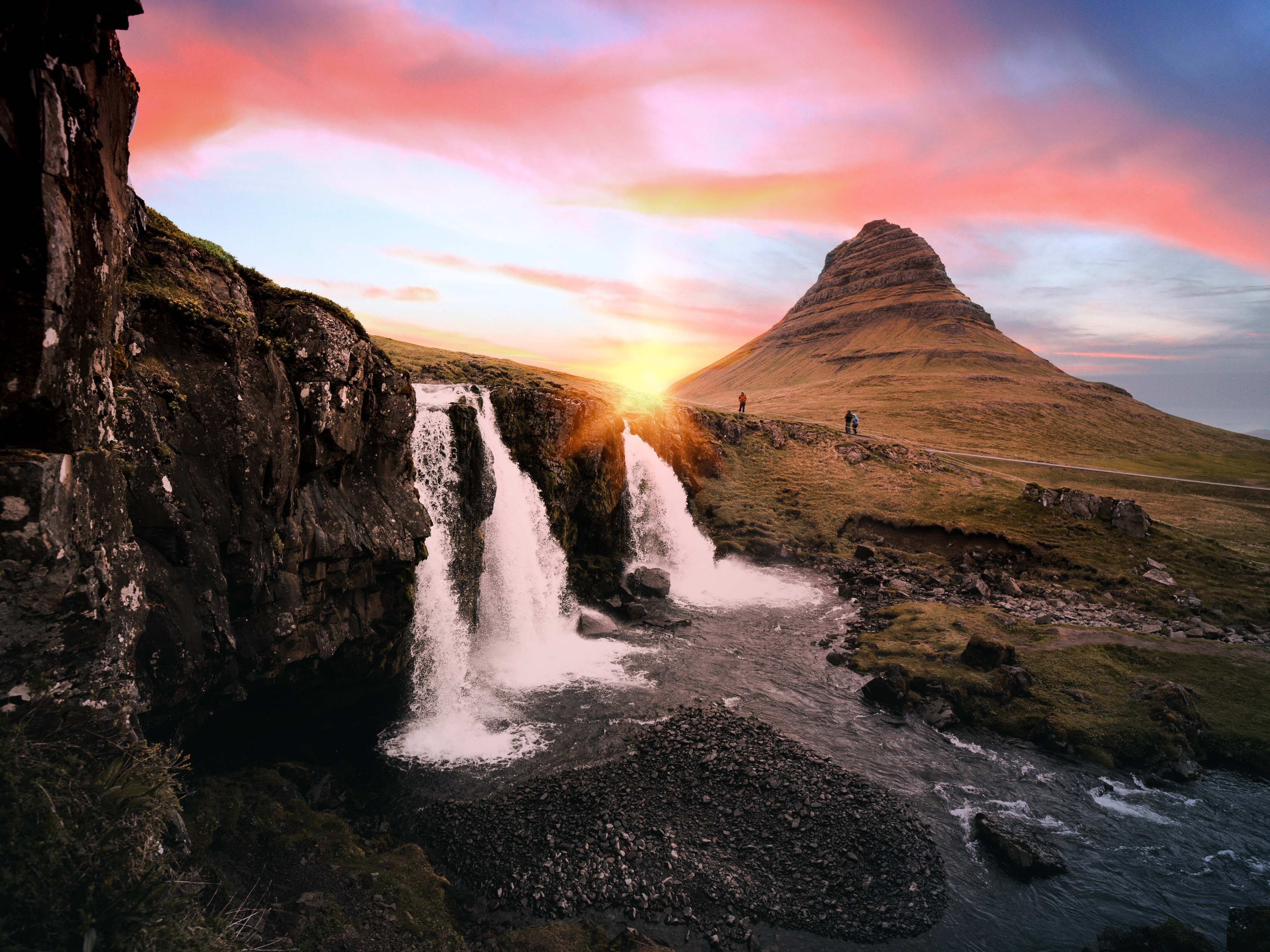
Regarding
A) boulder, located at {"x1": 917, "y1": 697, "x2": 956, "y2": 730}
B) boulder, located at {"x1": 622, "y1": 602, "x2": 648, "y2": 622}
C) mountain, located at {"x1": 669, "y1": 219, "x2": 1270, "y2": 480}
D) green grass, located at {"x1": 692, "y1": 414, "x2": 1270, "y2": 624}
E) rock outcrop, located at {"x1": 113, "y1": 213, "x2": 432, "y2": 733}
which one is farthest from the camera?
mountain, located at {"x1": 669, "y1": 219, "x2": 1270, "y2": 480}

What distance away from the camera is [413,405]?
2303cm

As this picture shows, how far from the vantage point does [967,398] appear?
4503 inches

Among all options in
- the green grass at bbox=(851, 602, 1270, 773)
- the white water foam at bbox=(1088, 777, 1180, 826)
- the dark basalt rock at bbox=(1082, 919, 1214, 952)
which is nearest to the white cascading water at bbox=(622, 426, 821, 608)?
the green grass at bbox=(851, 602, 1270, 773)

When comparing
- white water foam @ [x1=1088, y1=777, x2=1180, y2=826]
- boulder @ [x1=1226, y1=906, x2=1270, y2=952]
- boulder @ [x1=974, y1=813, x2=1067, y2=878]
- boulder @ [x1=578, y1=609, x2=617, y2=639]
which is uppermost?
boulder @ [x1=1226, y1=906, x2=1270, y2=952]

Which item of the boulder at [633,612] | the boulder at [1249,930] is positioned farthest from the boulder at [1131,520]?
the boulder at [633,612]

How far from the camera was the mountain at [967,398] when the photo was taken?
3679 inches

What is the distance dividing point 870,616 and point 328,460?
2991 cm

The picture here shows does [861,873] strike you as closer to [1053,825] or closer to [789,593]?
[1053,825]

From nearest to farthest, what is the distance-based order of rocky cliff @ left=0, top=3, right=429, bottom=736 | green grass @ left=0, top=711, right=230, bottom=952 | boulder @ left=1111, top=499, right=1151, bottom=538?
green grass @ left=0, top=711, right=230, bottom=952 < rocky cliff @ left=0, top=3, right=429, bottom=736 < boulder @ left=1111, top=499, right=1151, bottom=538

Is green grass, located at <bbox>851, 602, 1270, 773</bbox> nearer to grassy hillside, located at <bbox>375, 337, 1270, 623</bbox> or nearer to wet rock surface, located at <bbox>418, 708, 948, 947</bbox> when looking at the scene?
wet rock surface, located at <bbox>418, 708, 948, 947</bbox>

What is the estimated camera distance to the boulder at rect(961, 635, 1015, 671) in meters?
25.2

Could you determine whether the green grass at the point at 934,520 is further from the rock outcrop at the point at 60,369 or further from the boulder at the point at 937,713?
the rock outcrop at the point at 60,369

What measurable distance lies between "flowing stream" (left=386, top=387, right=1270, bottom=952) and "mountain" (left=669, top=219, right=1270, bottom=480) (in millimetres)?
71409

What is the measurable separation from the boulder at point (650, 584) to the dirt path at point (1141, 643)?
19.7m
